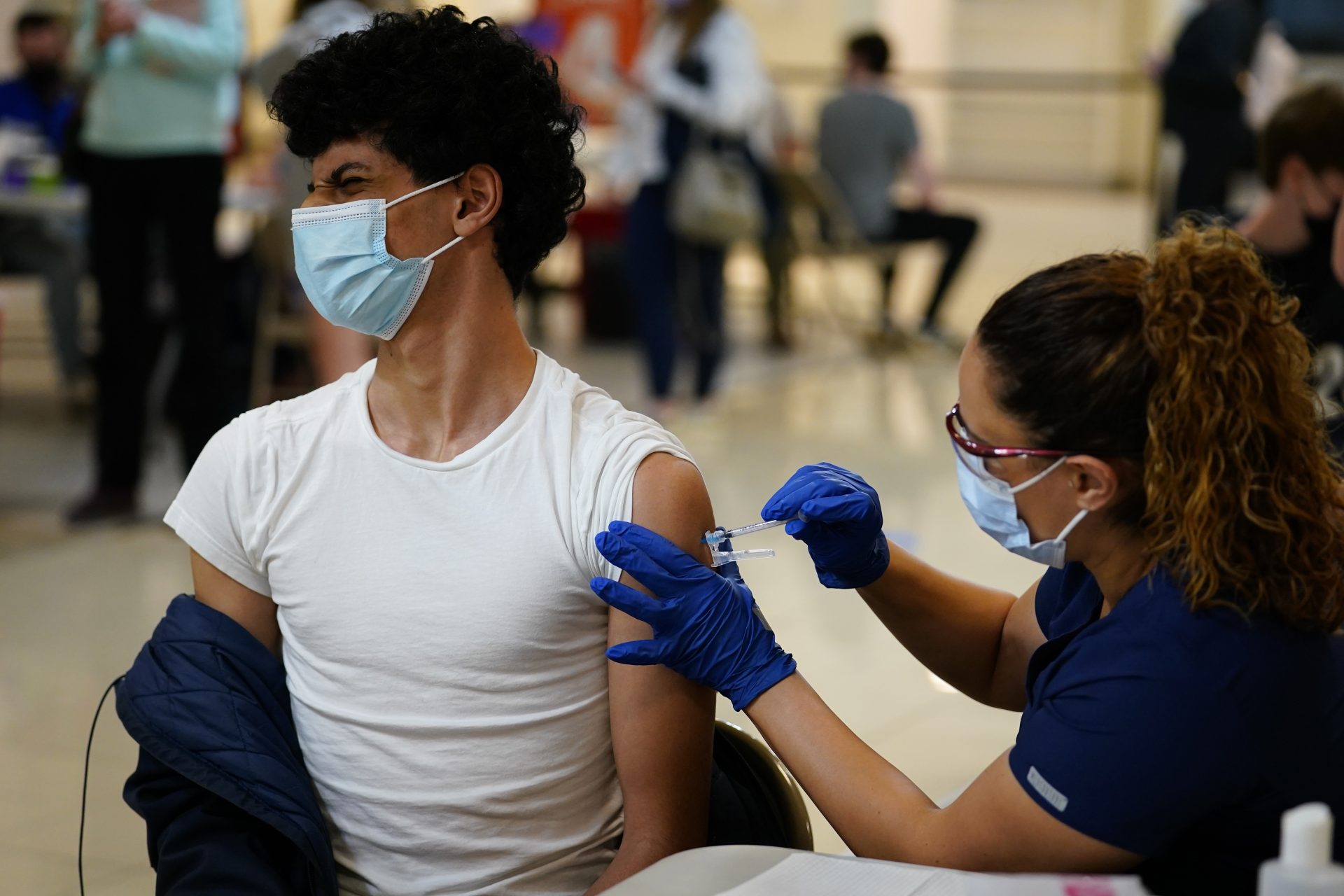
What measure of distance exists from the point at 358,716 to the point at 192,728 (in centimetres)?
15

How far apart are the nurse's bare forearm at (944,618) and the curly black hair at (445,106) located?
0.52m

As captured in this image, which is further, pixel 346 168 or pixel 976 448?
pixel 346 168

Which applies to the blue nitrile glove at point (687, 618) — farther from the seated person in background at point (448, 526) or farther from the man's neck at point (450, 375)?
the man's neck at point (450, 375)

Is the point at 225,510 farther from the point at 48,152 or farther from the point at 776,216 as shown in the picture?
the point at 776,216

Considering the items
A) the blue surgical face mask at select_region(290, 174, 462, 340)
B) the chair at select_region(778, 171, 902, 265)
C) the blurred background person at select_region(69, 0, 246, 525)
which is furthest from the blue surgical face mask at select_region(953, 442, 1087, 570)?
the chair at select_region(778, 171, 902, 265)

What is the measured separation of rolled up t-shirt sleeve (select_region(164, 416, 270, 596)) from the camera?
4.91 feet

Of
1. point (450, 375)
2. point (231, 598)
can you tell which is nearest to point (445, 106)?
point (450, 375)

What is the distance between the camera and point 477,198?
1581 mm

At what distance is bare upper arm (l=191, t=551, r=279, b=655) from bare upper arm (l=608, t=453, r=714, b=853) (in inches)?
14.4

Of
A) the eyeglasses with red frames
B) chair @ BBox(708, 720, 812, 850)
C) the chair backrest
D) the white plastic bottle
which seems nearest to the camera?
the white plastic bottle

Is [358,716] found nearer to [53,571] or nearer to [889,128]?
[53,571]

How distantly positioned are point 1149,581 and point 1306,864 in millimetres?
334

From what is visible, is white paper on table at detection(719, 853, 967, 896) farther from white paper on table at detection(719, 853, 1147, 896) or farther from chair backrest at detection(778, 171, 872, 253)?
chair backrest at detection(778, 171, 872, 253)

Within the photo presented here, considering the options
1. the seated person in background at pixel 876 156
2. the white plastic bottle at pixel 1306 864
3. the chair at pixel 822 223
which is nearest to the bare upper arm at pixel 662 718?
the white plastic bottle at pixel 1306 864
